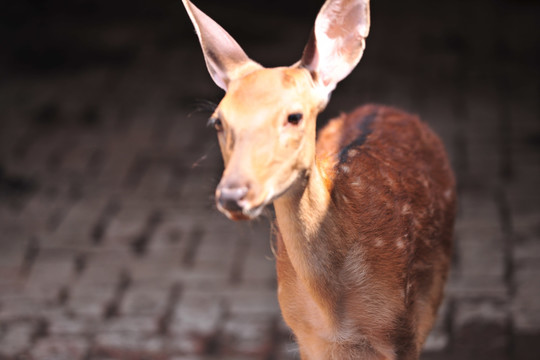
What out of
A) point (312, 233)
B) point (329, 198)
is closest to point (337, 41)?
point (329, 198)

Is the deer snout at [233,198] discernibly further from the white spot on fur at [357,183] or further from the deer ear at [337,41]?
the white spot on fur at [357,183]

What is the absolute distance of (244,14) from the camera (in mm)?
8547

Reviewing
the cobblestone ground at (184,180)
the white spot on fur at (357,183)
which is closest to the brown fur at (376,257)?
the white spot on fur at (357,183)

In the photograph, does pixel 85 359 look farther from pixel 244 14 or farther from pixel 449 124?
pixel 244 14

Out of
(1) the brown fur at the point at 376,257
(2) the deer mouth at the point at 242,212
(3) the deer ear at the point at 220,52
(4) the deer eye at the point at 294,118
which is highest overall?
(3) the deer ear at the point at 220,52

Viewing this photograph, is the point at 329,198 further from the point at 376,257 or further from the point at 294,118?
the point at 294,118

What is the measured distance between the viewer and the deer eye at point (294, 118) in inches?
99.7

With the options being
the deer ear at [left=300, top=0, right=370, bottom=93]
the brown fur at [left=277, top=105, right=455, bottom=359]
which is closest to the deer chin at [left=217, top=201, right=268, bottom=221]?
the brown fur at [left=277, top=105, right=455, bottom=359]

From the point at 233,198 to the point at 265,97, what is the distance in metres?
0.41

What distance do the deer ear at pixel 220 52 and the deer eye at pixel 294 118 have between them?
32 centimetres

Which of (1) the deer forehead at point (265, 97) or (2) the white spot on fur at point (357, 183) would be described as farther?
(2) the white spot on fur at point (357, 183)

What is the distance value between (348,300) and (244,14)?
606cm

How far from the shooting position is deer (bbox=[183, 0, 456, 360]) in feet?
8.15

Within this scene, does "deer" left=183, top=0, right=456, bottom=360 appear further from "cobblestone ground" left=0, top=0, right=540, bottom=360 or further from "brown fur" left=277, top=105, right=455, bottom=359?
"cobblestone ground" left=0, top=0, right=540, bottom=360
